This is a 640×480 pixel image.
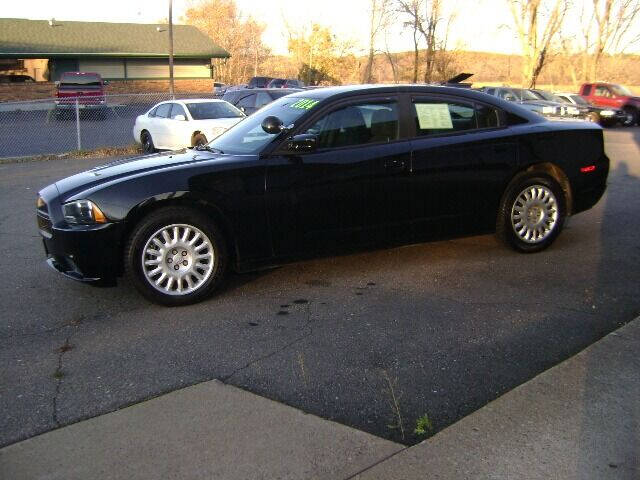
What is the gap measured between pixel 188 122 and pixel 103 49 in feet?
99.0

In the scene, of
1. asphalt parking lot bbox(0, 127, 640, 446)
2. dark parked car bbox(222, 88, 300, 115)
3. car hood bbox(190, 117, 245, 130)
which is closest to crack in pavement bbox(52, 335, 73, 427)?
asphalt parking lot bbox(0, 127, 640, 446)

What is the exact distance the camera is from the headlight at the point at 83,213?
182 inches

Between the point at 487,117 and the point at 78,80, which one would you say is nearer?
the point at 487,117

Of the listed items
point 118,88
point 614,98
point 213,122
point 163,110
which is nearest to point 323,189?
point 213,122

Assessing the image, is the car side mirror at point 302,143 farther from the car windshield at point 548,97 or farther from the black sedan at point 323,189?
the car windshield at point 548,97

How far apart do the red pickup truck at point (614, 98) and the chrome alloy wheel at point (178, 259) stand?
2643 centimetres

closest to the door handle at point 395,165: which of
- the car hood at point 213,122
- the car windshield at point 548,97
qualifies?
the car hood at point 213,122

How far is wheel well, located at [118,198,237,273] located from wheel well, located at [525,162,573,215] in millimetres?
2994

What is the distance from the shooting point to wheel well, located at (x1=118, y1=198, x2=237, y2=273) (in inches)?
184

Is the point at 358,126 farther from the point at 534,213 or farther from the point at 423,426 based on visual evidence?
the point at 423,426

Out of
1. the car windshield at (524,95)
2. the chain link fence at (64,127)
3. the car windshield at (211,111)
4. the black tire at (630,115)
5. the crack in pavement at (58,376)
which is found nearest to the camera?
the crack in pavement at (58,376)

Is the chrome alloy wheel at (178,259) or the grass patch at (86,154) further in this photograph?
the grass patch at (86,154)

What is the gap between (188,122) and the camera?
13977 millimetres

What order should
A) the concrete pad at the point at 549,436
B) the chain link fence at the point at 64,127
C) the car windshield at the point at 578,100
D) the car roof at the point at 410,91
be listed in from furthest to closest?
the car windshield at the point at 578,100 → the chain link fence at the point at 64,127 → the car roof at the point at 410,91 → the concrete pad at the point at 549,436
